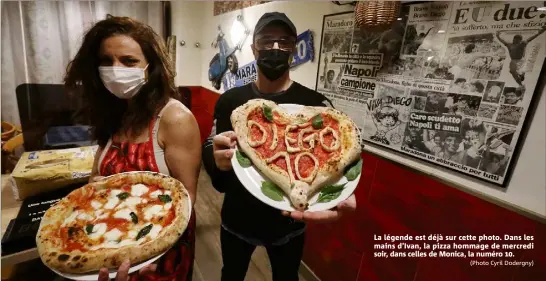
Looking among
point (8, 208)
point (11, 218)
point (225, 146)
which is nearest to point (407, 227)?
point (225, 146)

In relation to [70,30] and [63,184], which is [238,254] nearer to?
[63,184]

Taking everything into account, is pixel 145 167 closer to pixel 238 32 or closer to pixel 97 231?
pixel 97 231

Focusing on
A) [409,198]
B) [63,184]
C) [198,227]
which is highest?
[409,198]

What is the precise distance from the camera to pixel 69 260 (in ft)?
2.31

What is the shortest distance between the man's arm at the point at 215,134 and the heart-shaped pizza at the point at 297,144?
0.14 metres

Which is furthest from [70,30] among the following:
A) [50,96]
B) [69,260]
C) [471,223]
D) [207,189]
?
[471,223]

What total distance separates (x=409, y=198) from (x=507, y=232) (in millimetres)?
379

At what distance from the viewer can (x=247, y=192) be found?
1.14 metres

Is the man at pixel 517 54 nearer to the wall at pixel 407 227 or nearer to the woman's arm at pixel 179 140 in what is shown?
the wall at pixel 407 227

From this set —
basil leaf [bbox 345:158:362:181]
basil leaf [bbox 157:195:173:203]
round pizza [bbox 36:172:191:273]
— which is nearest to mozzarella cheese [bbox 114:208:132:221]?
round pizza [bbox 36:172:191:273]

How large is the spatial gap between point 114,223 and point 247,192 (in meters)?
0.50

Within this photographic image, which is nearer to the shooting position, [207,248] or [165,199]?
[165,199]

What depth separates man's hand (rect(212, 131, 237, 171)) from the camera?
0.92m

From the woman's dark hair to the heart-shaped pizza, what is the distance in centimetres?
33
